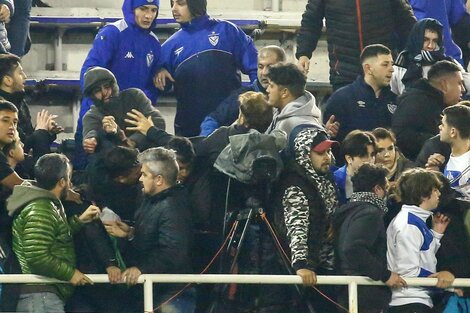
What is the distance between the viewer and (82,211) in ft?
34.3

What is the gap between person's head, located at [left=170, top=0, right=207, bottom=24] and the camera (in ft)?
43.3

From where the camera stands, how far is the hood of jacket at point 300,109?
428 inches

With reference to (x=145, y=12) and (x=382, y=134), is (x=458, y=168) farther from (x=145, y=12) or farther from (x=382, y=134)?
(x=145, y=12)

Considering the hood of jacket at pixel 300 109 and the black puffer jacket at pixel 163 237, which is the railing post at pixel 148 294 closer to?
the black puffer jacket at pixel 163 237

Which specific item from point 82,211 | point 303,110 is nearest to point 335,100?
point 303,110

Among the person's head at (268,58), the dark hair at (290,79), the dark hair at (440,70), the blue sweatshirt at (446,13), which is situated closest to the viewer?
the dark hair at (290,79)

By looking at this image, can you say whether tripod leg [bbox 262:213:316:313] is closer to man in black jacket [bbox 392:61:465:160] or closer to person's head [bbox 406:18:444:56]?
man in black jacket [bbox 392:61:465:160]

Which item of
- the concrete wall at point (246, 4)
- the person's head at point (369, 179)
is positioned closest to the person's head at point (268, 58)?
the person's head at point (369, 179)

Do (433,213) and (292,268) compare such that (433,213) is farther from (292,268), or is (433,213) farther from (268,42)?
(268,42)

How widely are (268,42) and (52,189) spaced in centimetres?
515

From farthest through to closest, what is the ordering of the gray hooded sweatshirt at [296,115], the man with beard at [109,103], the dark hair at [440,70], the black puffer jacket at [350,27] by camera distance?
the black puffer jacket at [350,27] < the dark hair at [440,70] < the man with beard at [109,103] < the gray hooded sweatshirt at [296,115]

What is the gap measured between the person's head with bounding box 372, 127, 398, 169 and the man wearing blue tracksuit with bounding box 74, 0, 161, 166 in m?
2.39

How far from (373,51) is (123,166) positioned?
259 centimetres

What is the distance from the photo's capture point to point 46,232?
10.1m
